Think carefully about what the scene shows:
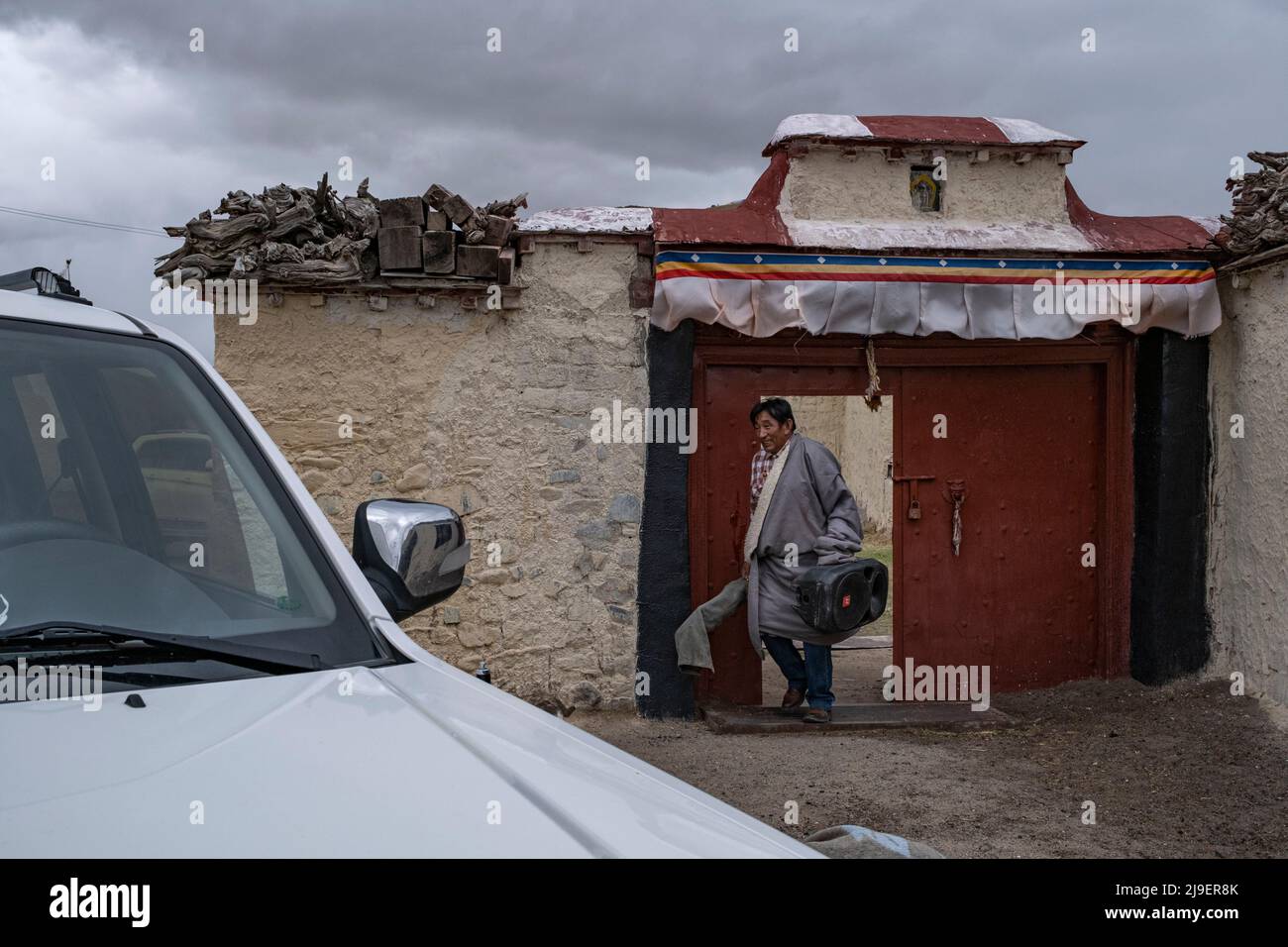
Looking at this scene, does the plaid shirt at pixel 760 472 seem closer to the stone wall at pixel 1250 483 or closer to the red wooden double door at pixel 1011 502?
the red wooden double door at pixel 1011 502

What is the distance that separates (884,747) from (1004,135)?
403 centimetres

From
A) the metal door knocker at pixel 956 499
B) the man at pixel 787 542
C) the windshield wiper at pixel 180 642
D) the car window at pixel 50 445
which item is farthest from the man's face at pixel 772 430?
the windshield wiper at pixel 180 642

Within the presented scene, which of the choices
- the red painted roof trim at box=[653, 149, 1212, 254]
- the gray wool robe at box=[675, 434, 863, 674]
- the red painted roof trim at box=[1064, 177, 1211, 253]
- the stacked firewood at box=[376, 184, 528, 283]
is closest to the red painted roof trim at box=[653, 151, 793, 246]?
the red painted roof trim at box=[653, 149, 1212, 254]

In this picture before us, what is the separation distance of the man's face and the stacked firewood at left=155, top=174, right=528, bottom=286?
1758 millimetres

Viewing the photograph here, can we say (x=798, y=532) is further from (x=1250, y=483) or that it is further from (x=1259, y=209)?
(x=1259, y=209)

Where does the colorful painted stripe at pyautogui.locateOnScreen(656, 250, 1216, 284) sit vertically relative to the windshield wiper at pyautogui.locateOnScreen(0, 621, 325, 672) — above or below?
above

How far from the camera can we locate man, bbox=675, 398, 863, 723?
21.8 feet

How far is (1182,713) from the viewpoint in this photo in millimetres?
6891

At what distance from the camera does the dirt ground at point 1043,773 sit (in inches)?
202

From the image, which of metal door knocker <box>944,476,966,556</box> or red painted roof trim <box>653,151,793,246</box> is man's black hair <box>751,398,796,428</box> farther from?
metal door knocker <box>944,476,966,556</box>

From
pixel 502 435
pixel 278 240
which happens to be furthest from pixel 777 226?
pixel 278 240

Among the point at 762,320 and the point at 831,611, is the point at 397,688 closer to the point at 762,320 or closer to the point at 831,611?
the point at 831,611

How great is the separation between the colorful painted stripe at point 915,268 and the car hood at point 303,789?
5284 millimetres

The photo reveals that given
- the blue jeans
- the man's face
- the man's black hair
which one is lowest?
the blue jeans
